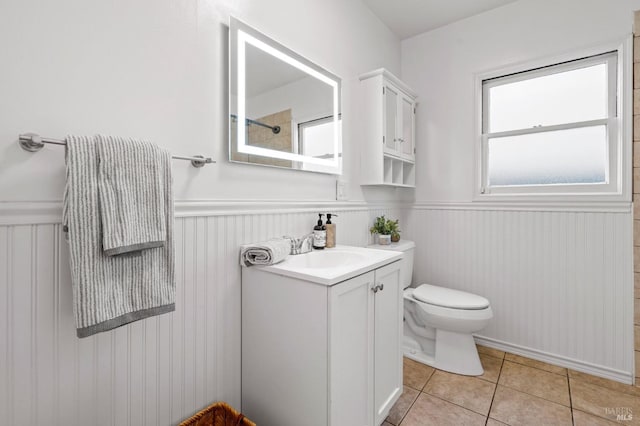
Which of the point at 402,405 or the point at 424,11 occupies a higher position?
the point at 424,11

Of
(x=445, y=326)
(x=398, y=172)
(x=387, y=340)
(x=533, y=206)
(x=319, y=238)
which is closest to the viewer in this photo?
(x=387, y=340)

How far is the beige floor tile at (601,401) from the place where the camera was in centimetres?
155

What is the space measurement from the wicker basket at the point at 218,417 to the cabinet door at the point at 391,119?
1730 mm

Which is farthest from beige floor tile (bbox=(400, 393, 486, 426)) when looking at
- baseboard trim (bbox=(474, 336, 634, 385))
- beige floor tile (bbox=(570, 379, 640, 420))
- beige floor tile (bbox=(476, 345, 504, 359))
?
baseboard trim (bbox=(474, 336, 634, 385))

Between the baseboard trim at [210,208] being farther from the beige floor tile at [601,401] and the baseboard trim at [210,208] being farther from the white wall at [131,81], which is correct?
the beige floor tile at [601,401]

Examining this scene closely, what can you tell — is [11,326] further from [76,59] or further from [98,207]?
[76,59]

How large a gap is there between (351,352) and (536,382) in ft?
4.81

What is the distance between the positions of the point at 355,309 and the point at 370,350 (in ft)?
0.77

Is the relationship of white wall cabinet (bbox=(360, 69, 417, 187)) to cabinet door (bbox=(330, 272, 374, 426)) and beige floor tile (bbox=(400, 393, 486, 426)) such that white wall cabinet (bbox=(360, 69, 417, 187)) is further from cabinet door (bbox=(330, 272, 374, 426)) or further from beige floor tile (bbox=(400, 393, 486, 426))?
beige floor tile (bbox=(400, 393, 486, 426))

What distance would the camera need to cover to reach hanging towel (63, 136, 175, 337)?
78 centimetres

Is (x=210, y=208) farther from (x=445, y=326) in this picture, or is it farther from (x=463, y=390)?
(x=463, y=390)

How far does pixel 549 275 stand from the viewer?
6.72 ft

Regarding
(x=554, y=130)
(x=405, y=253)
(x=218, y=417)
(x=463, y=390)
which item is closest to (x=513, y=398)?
(x=463, y=390)

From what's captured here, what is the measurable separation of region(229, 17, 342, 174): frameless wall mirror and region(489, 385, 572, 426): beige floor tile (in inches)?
61.9
